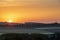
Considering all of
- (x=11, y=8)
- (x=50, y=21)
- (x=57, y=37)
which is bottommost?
(x=57, y=37)

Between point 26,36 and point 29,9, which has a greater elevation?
point 29,9

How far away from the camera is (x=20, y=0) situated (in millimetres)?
1451

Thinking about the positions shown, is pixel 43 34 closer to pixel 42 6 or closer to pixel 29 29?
pixel 29 29

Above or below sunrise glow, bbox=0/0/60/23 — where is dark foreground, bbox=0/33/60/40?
below

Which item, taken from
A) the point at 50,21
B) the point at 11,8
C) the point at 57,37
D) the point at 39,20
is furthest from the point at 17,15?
the point at 57,37

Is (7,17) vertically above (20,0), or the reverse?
(20,0)

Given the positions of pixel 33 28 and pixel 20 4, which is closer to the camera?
pixel 33 28

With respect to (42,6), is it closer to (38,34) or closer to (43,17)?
(43,17)

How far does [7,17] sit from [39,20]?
0.33 meters

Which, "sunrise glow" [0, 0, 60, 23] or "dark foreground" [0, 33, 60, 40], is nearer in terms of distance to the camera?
"dark foreground" [0, 33, 60, 40]

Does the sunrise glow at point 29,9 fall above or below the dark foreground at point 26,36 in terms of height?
above

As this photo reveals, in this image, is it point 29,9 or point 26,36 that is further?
point 29,9

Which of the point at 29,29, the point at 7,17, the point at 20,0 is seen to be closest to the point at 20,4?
the point at 20,0

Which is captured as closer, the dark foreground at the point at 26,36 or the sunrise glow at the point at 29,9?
the dark foreground at the point at 26,36
